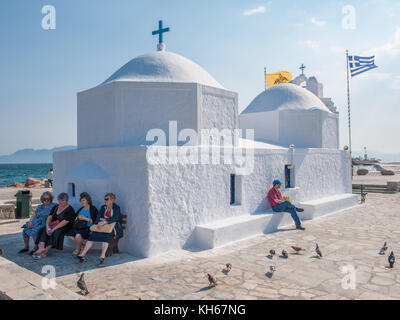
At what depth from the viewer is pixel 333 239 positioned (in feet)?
24.9

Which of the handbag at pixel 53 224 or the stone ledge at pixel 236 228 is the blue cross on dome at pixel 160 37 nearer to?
the stone ledge at pixel 236 228

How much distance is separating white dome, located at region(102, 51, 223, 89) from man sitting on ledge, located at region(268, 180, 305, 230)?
3.26 metres

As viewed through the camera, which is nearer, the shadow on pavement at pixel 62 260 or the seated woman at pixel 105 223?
the shadow on pavement at pixel 62 260

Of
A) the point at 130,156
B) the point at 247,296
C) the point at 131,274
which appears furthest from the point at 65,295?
the point at 130,156

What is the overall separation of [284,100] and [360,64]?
Result: 295 inches

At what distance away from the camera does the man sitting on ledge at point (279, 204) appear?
873cm

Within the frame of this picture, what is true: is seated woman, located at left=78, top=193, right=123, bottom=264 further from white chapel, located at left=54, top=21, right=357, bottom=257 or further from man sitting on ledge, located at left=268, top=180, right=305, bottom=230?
man sitting on ledge, located at left=268, top=180, right=305, bottom=230

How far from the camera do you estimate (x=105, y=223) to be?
589 cm

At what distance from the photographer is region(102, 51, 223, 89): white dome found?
24.9ft

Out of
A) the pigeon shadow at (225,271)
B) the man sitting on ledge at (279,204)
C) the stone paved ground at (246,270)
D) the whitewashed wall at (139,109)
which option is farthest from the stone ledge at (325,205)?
the pigeon shadow at (225,271)

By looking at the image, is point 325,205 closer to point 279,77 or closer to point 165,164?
point 165,164

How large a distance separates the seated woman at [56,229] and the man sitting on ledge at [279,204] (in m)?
5.08

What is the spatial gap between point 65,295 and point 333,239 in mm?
5973

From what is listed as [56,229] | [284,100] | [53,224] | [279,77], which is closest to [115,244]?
[56,229]
